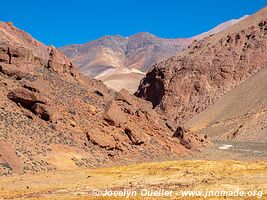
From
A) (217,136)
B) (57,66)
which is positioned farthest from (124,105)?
(217,136)

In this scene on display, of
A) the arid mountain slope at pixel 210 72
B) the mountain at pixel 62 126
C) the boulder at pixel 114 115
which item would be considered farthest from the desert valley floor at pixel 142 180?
the arid mountain slope at pixel 210 72

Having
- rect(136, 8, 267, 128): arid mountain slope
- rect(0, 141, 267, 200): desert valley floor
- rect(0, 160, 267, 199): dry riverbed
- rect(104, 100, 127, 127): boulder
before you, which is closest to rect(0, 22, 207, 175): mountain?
rect(104, 100, 127, 127): boulder

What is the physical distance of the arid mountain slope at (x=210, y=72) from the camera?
99.4 metres

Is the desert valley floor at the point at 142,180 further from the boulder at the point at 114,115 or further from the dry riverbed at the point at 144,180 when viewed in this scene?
the boulder at the point at 114,115

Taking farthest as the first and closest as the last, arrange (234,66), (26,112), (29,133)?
(234,66), (26,112), (29,133)

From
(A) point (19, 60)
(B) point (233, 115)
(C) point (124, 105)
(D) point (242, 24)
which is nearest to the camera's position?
(A) point (19, 60)

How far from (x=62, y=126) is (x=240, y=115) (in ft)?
166

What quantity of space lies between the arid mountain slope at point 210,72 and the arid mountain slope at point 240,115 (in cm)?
377

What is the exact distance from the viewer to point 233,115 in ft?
278

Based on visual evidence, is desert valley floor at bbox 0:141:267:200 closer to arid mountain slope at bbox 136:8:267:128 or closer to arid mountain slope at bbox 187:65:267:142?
arid mountain slope at bbox 187:65:267:142

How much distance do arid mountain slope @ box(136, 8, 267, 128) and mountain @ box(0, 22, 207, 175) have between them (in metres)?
50.9

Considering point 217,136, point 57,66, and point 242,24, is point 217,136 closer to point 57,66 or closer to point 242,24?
point 57,66

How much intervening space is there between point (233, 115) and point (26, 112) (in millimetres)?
54009

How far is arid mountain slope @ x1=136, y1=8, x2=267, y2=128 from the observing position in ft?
326
